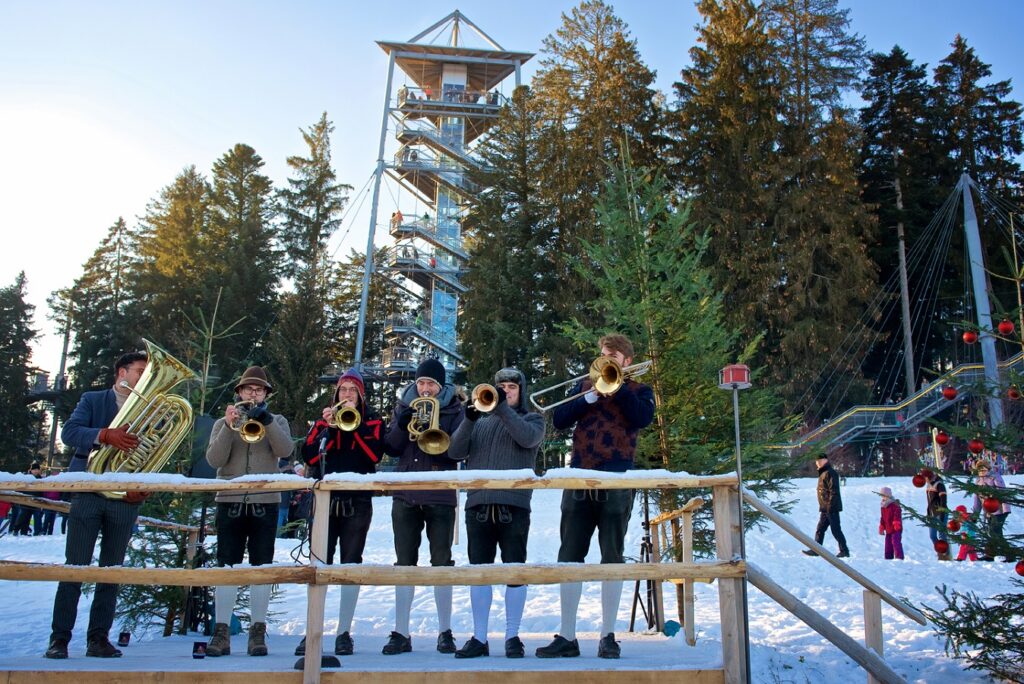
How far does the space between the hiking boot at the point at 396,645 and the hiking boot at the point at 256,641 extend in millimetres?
759

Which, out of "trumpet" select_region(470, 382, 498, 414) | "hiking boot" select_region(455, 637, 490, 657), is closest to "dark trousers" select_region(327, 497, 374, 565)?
"hiking boot" select_region(455, 637, 490, 657)

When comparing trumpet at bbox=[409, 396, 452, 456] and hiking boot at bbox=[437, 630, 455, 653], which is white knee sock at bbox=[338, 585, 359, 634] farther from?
trumpet at bbox=[409, 396, 452, 456]

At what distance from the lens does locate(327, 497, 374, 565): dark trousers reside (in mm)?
5406

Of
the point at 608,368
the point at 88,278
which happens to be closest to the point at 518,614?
the point at 608,368

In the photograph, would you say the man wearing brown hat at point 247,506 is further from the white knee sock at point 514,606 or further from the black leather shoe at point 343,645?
the white knee sock at point 514,606

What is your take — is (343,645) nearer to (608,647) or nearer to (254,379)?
(608,647)

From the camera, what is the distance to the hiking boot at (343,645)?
16.5 feet

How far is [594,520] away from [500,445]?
0.79 m

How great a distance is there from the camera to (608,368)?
17.4ft

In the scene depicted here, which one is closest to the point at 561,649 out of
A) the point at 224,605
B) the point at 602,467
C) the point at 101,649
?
the point at 602,467

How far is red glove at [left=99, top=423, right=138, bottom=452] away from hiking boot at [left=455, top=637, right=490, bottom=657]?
248 cm

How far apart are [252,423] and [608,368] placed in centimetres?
234

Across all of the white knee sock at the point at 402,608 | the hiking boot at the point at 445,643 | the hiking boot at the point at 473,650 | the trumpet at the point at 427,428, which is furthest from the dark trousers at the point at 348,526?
the hiking boot at the point at 473,650

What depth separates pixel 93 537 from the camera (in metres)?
5.17
